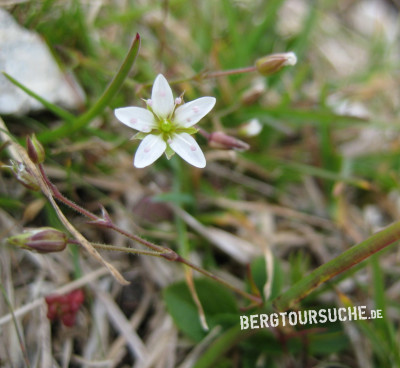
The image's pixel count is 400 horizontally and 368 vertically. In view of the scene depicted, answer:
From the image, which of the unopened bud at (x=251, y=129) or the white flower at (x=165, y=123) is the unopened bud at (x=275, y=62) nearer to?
the unopened bud at (x=251, y=129)

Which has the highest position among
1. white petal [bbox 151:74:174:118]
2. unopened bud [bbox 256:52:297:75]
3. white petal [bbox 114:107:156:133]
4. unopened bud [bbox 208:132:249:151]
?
unopened bud [bbox 256:52:297:75]

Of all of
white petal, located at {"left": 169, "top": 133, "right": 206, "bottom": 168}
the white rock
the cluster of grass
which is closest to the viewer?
white petal, located at {"left": 169, "top": 133, "right": 206, "bottom": 168}

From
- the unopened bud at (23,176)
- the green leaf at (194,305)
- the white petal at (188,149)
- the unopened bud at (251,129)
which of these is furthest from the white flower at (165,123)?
the green leaf at (194,305)

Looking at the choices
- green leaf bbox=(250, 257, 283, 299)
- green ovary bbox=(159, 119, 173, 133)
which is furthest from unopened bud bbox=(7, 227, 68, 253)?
green leaf bbox=(250, 257, 283, 299)

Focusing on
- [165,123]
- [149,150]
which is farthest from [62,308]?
[165,123]

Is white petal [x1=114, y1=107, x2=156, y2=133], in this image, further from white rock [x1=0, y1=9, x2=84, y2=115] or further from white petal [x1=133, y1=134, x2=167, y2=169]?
white rock [x1=0, y1=9, x2=84, y2=115]

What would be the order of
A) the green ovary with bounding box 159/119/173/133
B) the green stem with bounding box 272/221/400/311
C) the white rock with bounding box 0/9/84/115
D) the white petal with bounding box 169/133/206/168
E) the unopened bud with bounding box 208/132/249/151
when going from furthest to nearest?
the white rock with bounding box 0/9/84/115 < the unopened bud with bounding box 208/132/249/151 < the green ovary with bounding box 159/119/173/133 < the white petal with bounding box 169/133/206/168 < the green stem with bounding box 272/221/400/311

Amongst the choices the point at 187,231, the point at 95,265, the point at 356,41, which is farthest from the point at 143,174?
the point at 356,41
